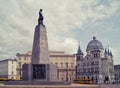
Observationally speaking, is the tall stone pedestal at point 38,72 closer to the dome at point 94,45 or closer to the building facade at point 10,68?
the dome at point 94,45

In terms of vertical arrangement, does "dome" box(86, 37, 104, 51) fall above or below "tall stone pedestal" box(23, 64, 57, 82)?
above

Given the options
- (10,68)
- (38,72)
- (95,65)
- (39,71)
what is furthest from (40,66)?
(10,68)

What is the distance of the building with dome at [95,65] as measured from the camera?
91.6m

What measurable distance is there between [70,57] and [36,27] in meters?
Answer: 71.5

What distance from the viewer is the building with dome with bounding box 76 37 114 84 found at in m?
91.6

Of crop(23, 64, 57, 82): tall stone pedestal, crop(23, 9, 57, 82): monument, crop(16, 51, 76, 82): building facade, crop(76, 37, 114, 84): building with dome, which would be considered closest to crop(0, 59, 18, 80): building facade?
crop(16, 51, 76, 82): building facade

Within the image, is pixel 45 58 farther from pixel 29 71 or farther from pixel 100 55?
pixel 100 55

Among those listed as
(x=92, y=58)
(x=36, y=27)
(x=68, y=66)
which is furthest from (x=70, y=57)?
(x=36, y=27)

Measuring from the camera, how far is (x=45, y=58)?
33.0 m

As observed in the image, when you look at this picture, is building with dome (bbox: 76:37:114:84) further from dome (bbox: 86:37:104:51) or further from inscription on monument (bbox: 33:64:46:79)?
inscription on monument (bbox: 33:64:46:79)

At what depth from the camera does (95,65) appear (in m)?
92.6

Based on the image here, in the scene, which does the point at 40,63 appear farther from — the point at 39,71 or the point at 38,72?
the point at 38,72

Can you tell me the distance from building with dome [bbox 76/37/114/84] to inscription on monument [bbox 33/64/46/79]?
60.5 metres

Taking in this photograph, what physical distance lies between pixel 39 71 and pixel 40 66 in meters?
0.73
